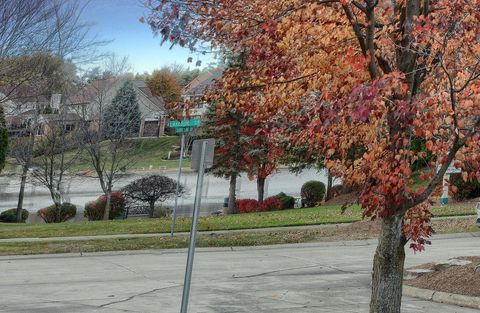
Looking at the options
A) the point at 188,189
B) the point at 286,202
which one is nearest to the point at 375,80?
Answer: the point at 286,202

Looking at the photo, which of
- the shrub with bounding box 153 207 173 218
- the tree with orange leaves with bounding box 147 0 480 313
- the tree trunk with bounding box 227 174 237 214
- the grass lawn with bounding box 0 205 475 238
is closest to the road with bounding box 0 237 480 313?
the tree with orange leaves with bounding box 147 0 480 313

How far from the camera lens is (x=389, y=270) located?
308 inches

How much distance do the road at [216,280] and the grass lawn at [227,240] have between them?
569mm

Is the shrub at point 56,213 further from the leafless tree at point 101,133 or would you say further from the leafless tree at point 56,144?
the leafless tree at point 101,133

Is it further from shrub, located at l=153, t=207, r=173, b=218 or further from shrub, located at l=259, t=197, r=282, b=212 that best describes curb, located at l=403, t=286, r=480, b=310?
shrub, located at l=153, t=207, r=173, b=218

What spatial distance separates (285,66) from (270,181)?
43196 mm

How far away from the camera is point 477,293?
10695mm

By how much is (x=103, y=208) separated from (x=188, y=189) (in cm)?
819

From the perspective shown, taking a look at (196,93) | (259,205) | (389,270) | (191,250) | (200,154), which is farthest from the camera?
(259,205)

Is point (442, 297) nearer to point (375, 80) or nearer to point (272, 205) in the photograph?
point (375, 80)

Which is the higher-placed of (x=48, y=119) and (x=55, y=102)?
(x=55, y=102)

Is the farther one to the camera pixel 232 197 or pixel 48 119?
pixel 232 197

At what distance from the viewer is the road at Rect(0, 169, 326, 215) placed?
44.0 meters

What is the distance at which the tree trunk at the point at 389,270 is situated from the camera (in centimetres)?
777
